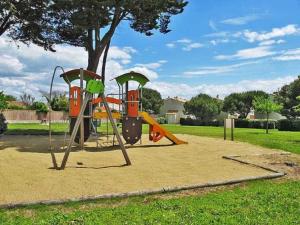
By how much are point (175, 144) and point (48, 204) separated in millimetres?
10398

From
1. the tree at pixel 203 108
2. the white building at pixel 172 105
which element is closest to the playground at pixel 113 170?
the tree at pixel 203 108

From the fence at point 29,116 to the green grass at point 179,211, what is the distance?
47.7 meters

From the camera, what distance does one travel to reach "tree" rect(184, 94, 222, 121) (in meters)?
78.4

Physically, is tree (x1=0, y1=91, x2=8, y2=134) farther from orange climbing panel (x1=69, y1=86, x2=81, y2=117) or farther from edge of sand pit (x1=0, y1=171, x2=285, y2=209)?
edge of sand pit (x1=0, y1=171, x2=285, y2=209)

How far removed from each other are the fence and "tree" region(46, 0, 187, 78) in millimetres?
30716

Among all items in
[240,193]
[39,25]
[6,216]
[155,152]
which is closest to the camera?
[6,216]

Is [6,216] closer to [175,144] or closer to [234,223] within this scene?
[234,223]

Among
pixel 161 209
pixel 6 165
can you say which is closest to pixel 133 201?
pixel 161 209

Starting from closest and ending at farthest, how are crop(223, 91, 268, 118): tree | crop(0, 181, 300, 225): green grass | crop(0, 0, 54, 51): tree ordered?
crop(0, 181, 300, 225): green grass
crop(0, 0, 54, 51): tree
crop(223, 91, 268, 118): tree

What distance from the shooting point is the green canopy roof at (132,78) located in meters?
17.1

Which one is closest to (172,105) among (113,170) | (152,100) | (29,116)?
(152,100)

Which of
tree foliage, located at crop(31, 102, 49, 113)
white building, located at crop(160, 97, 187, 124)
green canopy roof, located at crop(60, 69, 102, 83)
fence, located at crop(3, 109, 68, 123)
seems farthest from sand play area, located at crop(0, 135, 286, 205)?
A: white building, located at crop(160, 97, 187, 124)

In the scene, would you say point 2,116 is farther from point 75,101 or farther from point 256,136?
point 256,136

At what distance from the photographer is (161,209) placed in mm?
6301
